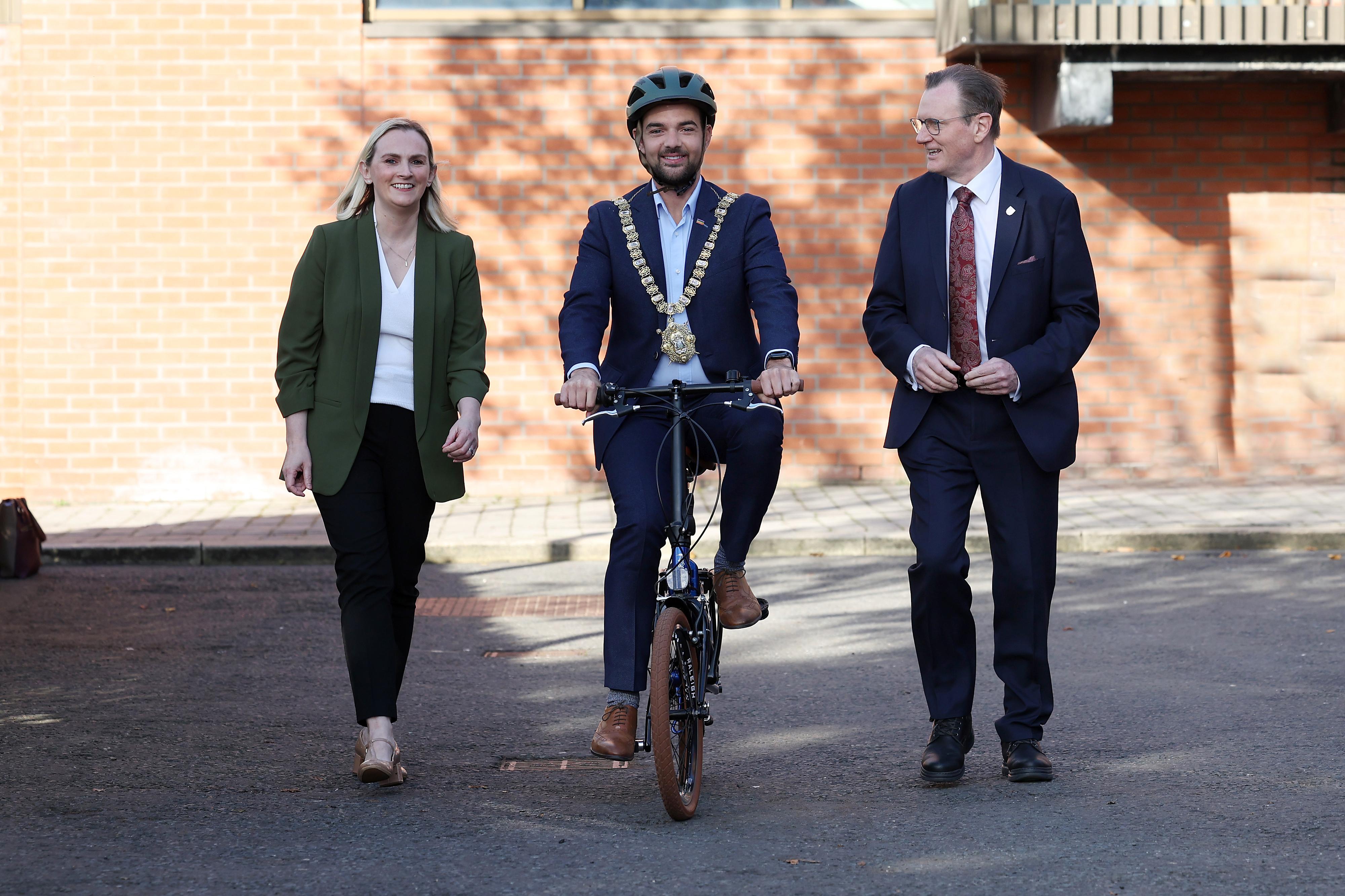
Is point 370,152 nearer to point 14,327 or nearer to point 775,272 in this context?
point 775,272

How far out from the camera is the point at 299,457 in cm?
504

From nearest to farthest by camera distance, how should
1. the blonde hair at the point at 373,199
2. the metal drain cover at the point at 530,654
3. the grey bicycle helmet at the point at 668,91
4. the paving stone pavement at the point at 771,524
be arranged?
the grey bicycle helmet at the point at 668,91 → the blonde hair at the point at 373,199 → the metal drain cover at the point at 530,654 → the paving stone pavement at the point at 771,524

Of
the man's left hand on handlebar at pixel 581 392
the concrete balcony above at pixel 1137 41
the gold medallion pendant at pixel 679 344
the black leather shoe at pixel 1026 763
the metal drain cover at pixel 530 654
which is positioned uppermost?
the concrete balcony above at pixel 1137 41

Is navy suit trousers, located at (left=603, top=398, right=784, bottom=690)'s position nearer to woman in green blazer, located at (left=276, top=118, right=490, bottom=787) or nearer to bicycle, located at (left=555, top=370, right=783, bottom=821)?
bicycle, located at (left=555, top=370, right=783, bottom=821)

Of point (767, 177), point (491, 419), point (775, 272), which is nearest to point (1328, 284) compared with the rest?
point (767, 177)

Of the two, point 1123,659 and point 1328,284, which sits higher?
point 1328,284

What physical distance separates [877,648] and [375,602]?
302 cm

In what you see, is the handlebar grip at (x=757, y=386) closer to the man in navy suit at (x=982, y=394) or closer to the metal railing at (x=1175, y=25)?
the man in navy suit at (x=982, y=394)

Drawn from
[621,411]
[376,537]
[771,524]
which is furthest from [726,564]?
[771,524]

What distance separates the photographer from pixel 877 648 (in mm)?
7500

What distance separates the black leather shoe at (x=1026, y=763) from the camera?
4.99 m

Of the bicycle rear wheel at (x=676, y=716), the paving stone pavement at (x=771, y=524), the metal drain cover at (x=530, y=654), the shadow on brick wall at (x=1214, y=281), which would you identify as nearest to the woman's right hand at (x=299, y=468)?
the bicycle rear wheel at (x=676, y=716)

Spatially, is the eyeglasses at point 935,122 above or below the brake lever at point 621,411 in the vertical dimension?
above

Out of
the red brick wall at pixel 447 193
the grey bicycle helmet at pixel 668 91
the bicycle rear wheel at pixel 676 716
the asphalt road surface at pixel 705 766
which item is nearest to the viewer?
the asphalt road surface at pixel 705 766
